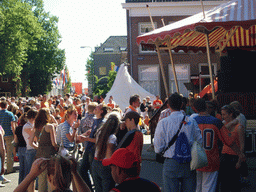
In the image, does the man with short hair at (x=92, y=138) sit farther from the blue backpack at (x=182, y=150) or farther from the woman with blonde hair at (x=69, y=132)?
the blue backpack at (x=182, y=150)

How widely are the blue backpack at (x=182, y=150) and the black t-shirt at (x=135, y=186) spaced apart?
6.51 ft

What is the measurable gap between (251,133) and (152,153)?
3140 mm

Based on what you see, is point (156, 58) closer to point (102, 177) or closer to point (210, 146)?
point (210, 146)

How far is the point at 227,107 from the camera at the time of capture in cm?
672

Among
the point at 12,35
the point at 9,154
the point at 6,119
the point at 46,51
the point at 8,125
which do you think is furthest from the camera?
the point at 46,51

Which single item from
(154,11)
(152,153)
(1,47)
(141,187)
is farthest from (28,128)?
(1,47)

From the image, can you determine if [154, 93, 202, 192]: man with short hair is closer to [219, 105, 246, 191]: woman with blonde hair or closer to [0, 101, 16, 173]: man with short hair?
[219, 105, 246, 191]: woman with blonde hair

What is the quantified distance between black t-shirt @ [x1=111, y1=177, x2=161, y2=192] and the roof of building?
80844mm

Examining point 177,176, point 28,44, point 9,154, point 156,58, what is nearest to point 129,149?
point 177,176

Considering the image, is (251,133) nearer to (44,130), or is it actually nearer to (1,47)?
(44,130)

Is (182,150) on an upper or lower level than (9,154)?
upper

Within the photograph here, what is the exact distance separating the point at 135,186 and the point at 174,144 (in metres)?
2.18

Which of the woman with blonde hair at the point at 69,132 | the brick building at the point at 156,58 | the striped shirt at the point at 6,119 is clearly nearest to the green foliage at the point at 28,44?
the brick building at the point at 156,58

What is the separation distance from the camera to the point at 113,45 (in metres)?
85.2
